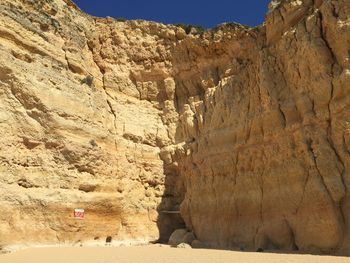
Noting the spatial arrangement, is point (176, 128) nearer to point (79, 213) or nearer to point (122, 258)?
point (79, 213)

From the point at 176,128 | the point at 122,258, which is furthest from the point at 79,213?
the point at 176,128

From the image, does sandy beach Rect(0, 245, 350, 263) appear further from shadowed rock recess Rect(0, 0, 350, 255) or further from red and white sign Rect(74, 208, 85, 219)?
red and white sign Rect(74, 208, 85, 219)

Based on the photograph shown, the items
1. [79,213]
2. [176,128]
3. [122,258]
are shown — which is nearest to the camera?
[122,258]

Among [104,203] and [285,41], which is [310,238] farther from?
[104,203]

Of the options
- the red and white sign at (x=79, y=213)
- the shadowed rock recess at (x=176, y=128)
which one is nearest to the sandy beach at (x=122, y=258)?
the shadowed rock recess at (x=176, y=128)

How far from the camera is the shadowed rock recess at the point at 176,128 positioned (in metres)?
14.5

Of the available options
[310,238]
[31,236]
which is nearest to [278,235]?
[310,238]

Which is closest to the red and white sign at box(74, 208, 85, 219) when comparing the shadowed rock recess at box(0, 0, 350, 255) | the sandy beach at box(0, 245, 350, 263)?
the shadowed rock recess at box(0, 0, 350, 255)

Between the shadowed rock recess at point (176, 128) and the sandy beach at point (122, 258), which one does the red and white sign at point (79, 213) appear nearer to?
the shadowed rock recess at point (176, 128)

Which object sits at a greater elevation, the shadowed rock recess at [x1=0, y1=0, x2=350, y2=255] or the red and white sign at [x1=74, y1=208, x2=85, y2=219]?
the shadowed rock recess at [x1=0, y1=0, x2=350, y2=255]

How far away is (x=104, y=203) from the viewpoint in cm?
1892

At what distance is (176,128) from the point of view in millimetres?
24281

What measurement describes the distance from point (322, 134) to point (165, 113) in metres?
12.1

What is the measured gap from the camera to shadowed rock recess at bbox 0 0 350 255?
1451 cm
